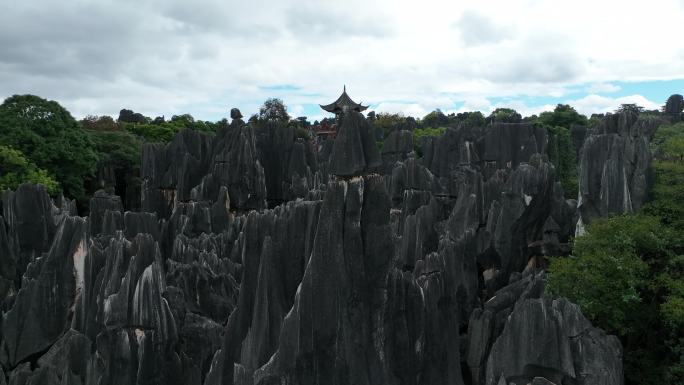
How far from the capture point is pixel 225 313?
17.8 m

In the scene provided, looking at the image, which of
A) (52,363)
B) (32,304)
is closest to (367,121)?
(52,363)

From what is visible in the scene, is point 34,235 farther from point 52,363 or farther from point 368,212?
point 368,212

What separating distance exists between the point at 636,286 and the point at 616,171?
27.4ft

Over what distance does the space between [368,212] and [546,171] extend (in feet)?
49.5

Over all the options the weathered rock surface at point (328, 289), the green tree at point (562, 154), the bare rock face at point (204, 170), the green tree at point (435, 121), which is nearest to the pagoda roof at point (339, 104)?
the weathered rock surface at point (328, 289)

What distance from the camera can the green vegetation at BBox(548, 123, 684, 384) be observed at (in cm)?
1485

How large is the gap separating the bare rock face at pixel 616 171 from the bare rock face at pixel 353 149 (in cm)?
1364

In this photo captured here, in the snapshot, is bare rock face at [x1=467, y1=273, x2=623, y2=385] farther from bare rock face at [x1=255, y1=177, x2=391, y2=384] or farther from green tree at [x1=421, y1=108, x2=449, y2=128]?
green tree at [x1=421, y1=108, x2=449, y2=128]

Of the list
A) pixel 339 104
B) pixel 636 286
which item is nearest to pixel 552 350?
pixel 636 286

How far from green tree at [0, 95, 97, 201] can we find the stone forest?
33.9 ft

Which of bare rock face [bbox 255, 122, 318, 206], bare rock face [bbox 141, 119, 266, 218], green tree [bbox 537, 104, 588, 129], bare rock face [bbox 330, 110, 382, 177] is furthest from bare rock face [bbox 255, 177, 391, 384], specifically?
green tree [bbox 537, 104, 588, 129]

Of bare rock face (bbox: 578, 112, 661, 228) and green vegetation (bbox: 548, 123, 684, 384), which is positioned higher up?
bare rock face (bbox: 578, 112, 661, 228)

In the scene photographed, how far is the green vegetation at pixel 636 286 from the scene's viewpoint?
48.7 feet

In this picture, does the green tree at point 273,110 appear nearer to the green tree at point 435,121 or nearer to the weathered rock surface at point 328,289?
the green tree at point 435,121
